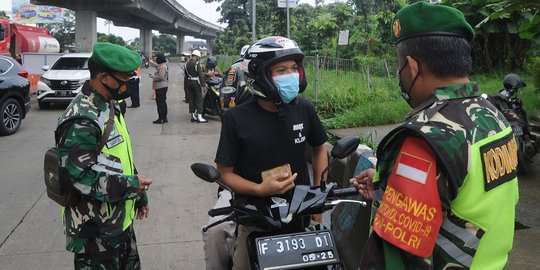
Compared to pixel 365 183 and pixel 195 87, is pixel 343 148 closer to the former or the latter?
pixel 365 183

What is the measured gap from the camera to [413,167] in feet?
4.46

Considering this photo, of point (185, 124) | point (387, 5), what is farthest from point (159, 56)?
point (387, 5)

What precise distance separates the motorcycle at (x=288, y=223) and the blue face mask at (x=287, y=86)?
0.36 meters

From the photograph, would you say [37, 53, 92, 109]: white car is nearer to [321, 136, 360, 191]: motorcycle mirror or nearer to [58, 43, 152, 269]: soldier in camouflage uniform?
[58, 43, 152, 269]: soldier in camouflage uniform

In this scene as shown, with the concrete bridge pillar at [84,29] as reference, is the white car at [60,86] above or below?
below

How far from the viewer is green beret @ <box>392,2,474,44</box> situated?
1479mm

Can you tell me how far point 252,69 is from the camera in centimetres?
240

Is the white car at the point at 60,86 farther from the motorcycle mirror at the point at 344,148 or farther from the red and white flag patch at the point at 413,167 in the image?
the red and white flag patch at the point at 413,167

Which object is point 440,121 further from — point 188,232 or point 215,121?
point 215,121

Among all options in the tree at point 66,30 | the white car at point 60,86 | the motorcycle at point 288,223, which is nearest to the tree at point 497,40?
the white car at point 60,86

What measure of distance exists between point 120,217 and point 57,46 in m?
28.5

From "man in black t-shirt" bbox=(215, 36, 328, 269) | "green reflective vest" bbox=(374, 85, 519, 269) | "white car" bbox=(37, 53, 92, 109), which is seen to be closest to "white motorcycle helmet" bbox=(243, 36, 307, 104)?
"man in black t-shirt" bbox=(215, 36, 328, 269)

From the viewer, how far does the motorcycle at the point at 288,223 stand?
6.40 feet

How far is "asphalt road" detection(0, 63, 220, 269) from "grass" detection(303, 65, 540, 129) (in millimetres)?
2506
